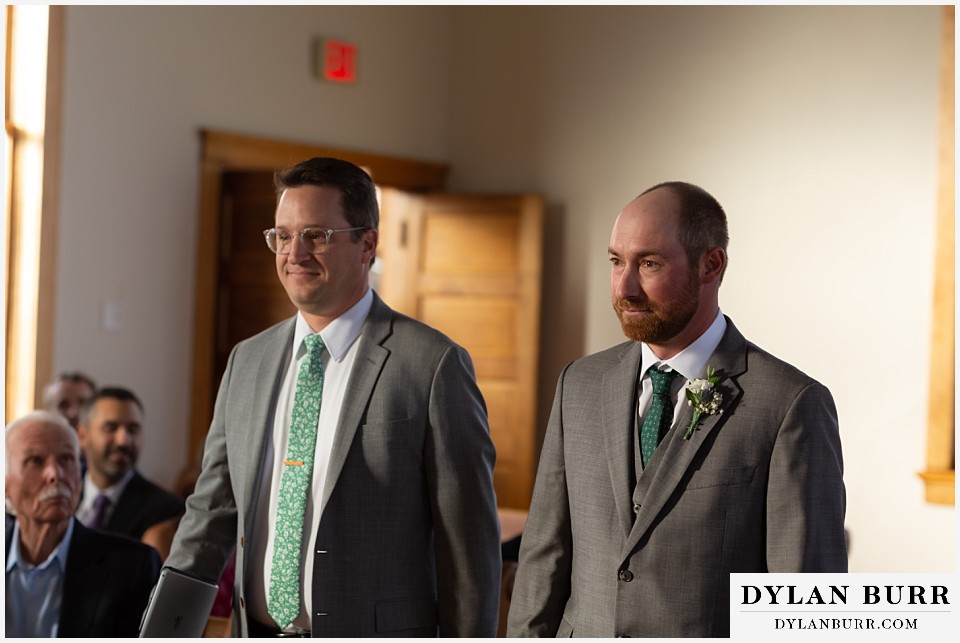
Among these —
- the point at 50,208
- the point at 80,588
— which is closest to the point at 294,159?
the point at 50,208

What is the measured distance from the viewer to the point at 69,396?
204 inches

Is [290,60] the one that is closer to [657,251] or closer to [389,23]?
[389,23]

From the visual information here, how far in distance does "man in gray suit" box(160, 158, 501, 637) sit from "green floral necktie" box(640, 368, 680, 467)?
34cm

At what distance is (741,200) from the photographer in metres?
6.23

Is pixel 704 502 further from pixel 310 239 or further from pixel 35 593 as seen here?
pixel 35 593

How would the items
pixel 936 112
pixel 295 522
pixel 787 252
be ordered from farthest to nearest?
1. pixel 787 252
2. pixel 936 112
3. pixel 295 522

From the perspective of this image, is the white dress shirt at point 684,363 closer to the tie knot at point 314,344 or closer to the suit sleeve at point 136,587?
the tie knot at point 314,344

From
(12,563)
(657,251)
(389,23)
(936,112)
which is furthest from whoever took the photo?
(389,23)

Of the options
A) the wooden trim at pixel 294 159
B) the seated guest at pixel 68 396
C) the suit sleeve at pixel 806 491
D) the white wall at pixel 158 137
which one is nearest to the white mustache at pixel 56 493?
the suit sleeve at pixel 806 491

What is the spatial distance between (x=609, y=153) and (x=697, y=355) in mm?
5159

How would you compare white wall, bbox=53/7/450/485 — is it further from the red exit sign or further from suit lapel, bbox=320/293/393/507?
suit lapel, bbox=320/293/393/507

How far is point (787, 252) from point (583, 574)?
14.4 ft

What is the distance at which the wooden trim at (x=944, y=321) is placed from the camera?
208 inches

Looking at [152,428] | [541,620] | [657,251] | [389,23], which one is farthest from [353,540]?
[389,23]
